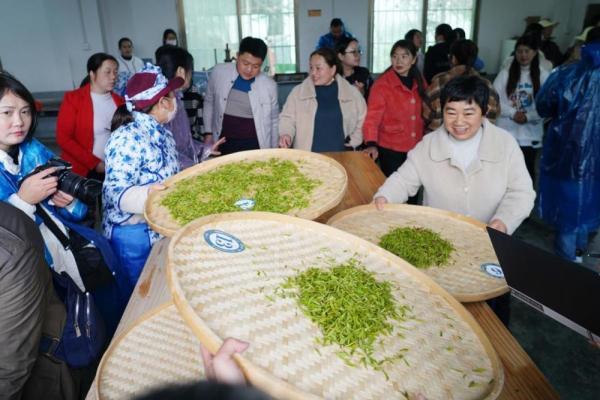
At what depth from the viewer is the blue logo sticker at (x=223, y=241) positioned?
1212mm

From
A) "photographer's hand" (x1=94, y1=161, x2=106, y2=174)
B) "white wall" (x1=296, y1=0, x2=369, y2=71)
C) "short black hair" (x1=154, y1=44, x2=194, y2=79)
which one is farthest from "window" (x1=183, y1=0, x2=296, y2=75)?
"short black hair" (x1=154, y1=44, x2=194, y2=79)

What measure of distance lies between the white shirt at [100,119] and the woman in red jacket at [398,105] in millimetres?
1906

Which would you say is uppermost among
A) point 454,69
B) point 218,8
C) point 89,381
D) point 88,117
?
point 218,8

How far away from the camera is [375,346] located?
992 mm

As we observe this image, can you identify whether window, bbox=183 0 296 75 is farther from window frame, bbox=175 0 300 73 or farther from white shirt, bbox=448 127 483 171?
white shirt, bbox=448 127 483 171

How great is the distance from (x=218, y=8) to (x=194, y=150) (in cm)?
715

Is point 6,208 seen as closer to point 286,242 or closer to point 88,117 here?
point 286,242

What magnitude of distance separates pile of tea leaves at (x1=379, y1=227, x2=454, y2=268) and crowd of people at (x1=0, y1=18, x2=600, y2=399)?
25cm

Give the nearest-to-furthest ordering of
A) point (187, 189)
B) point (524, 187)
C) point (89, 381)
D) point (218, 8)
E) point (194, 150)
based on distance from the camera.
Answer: point (89, 381) < point (187, 189) < point (524, 187) < point (194, 150) < point (218, 8)

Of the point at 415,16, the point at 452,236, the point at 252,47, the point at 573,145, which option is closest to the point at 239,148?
the point at 252,47

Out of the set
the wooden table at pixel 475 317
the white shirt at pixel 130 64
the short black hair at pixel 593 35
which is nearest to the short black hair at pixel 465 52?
the short black hair at pixel 593 35

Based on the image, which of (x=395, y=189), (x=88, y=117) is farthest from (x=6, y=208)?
(x=88, y=117)

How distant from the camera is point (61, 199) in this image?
184 cm

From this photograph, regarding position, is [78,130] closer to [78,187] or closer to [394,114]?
[78,187]
